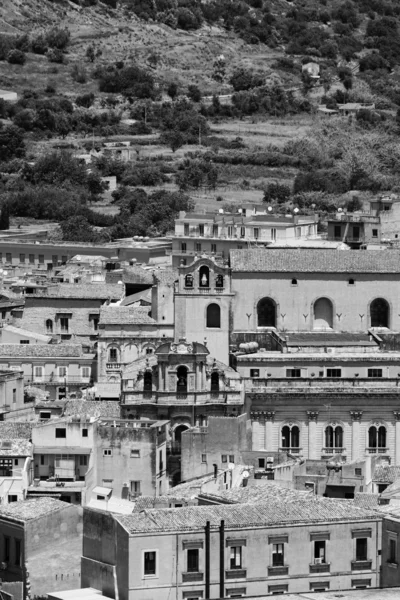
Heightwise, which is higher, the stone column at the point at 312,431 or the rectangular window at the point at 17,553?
the stone column at the point at 312,431

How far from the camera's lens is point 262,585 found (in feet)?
170

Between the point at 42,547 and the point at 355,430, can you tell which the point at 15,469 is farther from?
the point at 355,430

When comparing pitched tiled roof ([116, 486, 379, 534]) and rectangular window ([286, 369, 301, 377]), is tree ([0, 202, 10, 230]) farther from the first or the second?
pitched tiled roof ([116, 486, 379, 534])

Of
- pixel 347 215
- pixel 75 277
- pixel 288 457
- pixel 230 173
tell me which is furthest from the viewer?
pixel 230 173

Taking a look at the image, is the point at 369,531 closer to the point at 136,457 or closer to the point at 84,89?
the point at 136,457

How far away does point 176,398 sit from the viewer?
243 feet

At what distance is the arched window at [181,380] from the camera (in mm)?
74188

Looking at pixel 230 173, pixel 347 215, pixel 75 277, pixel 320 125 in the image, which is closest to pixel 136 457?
pixel 75 277

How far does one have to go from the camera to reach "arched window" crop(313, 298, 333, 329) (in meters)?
85.5

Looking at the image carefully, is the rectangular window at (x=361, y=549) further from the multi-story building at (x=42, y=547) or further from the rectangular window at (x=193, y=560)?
the multi-story building at (x=42, y=547)

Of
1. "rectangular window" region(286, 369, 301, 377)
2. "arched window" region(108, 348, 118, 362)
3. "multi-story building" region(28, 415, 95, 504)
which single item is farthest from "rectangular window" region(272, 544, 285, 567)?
"arched window" region(108, 348, 118, 362)

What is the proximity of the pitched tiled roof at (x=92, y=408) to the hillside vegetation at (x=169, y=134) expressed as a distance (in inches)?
2337

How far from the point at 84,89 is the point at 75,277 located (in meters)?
84.3

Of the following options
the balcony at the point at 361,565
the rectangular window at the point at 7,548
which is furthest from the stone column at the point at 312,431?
the balcony at the point at 361,565
